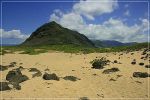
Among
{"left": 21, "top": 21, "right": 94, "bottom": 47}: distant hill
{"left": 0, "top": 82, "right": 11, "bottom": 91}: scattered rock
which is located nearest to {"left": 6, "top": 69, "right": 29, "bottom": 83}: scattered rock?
{"left": 0, "top": 82, "right": 11, "bottom": 91}: scattered rock

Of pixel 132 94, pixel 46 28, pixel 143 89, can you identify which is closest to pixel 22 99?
pixel 132 94

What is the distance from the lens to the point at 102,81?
59.2 ft

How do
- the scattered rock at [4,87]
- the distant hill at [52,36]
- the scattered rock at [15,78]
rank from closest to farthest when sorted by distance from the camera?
the scattered rock at [4,87]
the scattered rock at [15,78]
the distant hill at [52,36]

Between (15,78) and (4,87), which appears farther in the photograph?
(15,78)

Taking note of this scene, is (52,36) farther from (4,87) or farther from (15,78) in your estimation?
(4,87)

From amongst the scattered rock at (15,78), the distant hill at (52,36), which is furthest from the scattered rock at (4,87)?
the distant hill at (52,36)

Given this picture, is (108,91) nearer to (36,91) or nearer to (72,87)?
(72,87)

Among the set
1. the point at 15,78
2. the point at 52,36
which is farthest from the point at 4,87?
the point at 52,36

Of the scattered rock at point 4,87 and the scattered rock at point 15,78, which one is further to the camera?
the scattered rock at point 15,78

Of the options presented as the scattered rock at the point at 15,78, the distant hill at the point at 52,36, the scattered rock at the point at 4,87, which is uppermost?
the distant hill at the point at 52,36

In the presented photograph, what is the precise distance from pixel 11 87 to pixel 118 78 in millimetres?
7601

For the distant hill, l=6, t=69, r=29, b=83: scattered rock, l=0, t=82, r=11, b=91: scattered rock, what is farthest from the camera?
the distant hill

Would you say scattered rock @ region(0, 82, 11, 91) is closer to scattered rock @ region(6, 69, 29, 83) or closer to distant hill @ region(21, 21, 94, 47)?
scattered rock @ region(6, 69, 29, 83)

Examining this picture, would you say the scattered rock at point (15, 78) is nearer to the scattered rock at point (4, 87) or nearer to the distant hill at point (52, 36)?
the scattered rock at point (4, 87)
